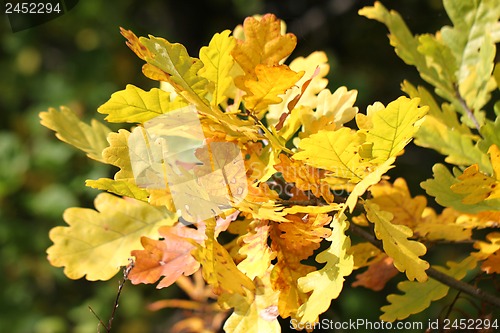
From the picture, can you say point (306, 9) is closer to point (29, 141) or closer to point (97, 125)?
point (29, 141)

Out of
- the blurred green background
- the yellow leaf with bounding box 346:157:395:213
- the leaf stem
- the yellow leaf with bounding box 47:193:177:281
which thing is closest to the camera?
the yellow leaf with bounding box 346:157:395:213

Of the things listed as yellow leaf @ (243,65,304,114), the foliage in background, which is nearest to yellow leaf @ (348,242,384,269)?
the foliage in background

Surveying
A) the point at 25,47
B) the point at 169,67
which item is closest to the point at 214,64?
the point at 169,67

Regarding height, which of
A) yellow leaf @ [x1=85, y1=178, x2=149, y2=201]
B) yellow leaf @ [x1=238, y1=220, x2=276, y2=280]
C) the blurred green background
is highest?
yellow leaf @ [x1=85, y1=178, x2=149, y2=201]

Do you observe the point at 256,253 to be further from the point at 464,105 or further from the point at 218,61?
the point at 464,105

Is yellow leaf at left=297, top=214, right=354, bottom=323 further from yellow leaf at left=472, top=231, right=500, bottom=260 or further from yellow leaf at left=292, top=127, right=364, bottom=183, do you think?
yellow leaf at left=472, top=231, right=500, bottom=260

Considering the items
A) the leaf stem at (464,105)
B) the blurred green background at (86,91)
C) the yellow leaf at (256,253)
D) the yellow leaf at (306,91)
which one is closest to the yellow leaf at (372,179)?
the yellow leaf at (256,253)

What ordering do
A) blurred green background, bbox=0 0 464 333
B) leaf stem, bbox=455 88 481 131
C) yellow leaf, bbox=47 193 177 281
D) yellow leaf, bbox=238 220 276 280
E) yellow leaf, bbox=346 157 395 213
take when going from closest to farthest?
yellow leaf, bbox=346 157 395 213 < yellow leaf, bbox=238 220 276 280 < yellow leaf, bbox=47 193 177 281 < leaf stem, bbox=455 88 481 131 < blurred green background, bbox=0 0 464 333

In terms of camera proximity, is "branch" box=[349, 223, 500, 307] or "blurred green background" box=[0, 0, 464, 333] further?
"blurred green background" box=[0, 0, 464, 333]
